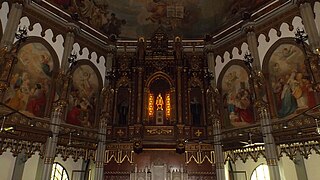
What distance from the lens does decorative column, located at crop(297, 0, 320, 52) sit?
1462 cm

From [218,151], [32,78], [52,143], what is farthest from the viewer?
[218,151]

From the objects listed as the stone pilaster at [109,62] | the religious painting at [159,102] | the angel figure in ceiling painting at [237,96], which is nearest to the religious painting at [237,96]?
the angel figure in ceiling painting at [237,96]

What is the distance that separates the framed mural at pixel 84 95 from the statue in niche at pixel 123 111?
174cm

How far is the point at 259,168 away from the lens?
765 inches

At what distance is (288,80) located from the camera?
16.0 m

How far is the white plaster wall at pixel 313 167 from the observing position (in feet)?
53.4

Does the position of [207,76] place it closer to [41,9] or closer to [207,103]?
[207,103]

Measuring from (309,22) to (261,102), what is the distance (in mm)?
5231

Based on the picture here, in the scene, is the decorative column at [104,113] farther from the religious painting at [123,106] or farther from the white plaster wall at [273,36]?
the white plaster wall at [273,36]

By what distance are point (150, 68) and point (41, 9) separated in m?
8.28

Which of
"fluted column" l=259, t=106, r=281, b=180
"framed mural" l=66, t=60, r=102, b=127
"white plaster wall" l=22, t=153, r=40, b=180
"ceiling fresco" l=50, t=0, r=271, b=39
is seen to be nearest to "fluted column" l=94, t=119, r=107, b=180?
"framed mural" l=66, t=60, r=102, b=127

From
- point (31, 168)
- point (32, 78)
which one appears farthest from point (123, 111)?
point (31, 168)

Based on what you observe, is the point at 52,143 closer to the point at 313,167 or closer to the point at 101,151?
the point at 101,151

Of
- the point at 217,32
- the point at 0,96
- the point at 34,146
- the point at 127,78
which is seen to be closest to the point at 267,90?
the point at 217,32
